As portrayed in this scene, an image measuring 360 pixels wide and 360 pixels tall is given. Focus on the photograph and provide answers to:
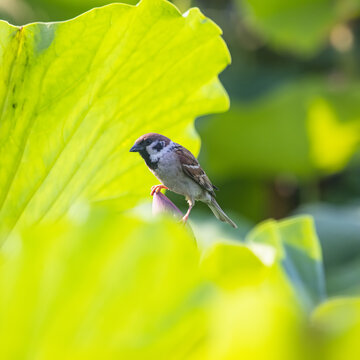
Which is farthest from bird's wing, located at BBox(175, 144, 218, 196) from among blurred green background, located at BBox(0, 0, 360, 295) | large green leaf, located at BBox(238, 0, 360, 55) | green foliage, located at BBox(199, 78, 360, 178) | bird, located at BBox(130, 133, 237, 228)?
large green leaf, located at BBox(238, 0, 360, 55)

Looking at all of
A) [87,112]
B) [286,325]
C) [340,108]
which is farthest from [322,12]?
[286,325]

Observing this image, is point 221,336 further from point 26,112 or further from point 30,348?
point 26,112

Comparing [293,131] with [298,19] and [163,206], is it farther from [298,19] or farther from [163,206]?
[163,206]

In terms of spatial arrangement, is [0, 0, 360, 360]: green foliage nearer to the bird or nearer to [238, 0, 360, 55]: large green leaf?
the bird

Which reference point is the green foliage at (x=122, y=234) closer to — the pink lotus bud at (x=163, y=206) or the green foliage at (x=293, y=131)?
the pink lotus bud at (x=163, y=206)

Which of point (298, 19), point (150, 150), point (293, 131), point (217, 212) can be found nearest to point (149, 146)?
point (150, 150)

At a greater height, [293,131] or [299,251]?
[299,251]
